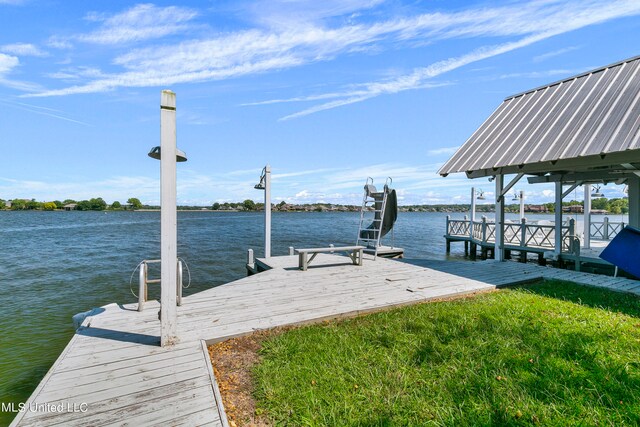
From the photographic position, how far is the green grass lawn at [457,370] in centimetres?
254

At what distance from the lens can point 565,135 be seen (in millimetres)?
6805

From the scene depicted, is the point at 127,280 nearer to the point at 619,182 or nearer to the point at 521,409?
the point at 521,409

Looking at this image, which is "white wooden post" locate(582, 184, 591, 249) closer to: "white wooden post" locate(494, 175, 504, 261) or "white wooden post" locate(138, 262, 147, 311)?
"white wooden post" locate(494, 175, 504, 261)

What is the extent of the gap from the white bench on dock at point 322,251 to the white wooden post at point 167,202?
4323 millimetres

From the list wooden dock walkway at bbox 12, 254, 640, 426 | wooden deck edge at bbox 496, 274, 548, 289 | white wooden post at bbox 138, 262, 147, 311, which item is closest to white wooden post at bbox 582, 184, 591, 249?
wooden dock walkway at bbox 12, 254, 640, 426

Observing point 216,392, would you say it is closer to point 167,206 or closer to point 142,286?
point 167,206

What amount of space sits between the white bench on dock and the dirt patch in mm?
3626

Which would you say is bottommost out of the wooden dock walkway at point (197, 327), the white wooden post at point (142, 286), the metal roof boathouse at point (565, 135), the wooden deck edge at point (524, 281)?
the wooden deck edge at point (524, 281)

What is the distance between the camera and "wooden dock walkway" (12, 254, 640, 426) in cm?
247

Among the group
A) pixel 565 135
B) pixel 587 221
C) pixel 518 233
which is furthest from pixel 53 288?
pixel 587 221

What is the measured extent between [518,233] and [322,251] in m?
12.0

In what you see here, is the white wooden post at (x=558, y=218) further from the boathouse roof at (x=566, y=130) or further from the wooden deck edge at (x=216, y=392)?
the wooden deck edge at (x=216, y=392)

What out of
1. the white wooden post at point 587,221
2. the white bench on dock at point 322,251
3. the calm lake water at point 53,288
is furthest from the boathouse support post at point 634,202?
the calm lake water at point 53,288

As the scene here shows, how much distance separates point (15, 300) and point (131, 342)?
918 cm
